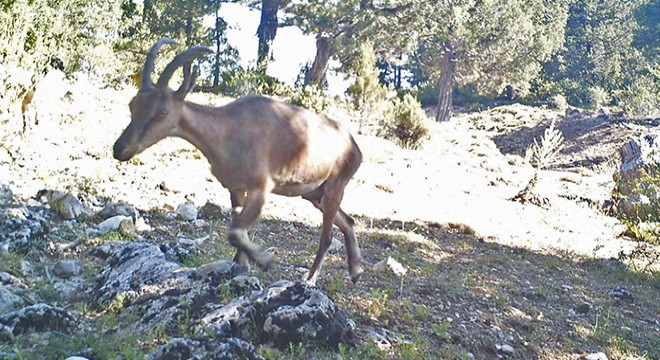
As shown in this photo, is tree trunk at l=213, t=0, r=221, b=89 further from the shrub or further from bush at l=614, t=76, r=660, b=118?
the shrub

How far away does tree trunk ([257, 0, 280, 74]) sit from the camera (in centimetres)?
2631

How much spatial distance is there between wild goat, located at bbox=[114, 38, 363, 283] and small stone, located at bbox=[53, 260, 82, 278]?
1.37m

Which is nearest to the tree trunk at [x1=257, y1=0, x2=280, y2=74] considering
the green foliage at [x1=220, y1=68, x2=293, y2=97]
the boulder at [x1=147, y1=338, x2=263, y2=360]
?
the green foliage at [x1=220, y1=68, x2=293, y2=97]

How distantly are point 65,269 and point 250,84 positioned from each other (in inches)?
756

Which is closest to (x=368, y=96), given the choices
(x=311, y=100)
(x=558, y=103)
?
(x=311, y=100)

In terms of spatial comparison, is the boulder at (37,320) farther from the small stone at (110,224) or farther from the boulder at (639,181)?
the boulder at (639,181)

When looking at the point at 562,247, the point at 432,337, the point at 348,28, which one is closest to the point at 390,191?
the point at 562,247

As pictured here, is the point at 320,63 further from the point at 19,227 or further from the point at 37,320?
the point at 37,320

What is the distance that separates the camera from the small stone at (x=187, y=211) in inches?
297

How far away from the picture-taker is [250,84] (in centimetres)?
2362

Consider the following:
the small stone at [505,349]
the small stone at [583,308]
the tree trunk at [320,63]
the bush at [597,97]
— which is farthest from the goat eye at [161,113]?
the bush at [597,97]

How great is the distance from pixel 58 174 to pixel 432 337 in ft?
19.3

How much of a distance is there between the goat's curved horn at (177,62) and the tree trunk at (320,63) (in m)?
22.7

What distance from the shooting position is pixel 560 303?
20.6ft
